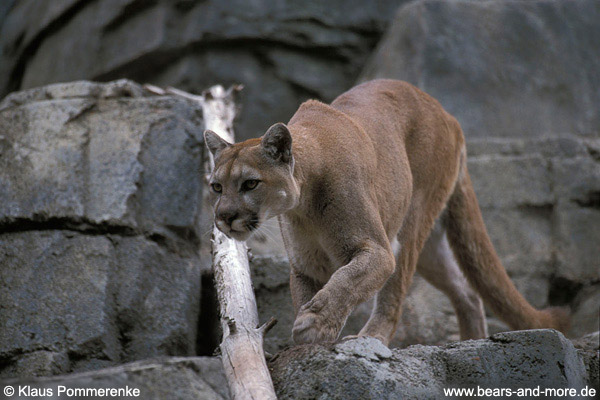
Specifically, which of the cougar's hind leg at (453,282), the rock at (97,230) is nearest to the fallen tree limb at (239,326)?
the rock at (97,230)

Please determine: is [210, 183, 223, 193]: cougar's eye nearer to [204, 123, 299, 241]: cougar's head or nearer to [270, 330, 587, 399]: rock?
[204, 123, 299, 241]: cougar's head

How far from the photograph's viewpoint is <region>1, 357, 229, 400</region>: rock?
2102mm

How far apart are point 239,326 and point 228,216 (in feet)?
1.67

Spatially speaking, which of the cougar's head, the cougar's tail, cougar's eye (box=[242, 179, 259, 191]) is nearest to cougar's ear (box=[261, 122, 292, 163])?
the cougar's head

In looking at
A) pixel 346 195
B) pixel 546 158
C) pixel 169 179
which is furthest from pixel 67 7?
pixel 346 195

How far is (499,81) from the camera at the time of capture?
679 cm

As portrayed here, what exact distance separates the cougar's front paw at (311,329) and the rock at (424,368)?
0.07 metres

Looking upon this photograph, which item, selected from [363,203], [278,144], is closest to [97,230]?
[278,144]

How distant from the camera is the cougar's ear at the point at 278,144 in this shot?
3.20 meters

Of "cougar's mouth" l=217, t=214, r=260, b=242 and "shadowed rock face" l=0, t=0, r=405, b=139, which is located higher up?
"cougar's mouth" l=217, t=214, r=260, b=242

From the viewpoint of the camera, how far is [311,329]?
2896mm

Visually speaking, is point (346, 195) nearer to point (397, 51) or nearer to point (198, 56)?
point (397, 51)

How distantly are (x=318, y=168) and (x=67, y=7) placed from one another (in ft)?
22.0

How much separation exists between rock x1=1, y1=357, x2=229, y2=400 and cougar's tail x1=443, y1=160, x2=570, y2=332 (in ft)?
7.52
